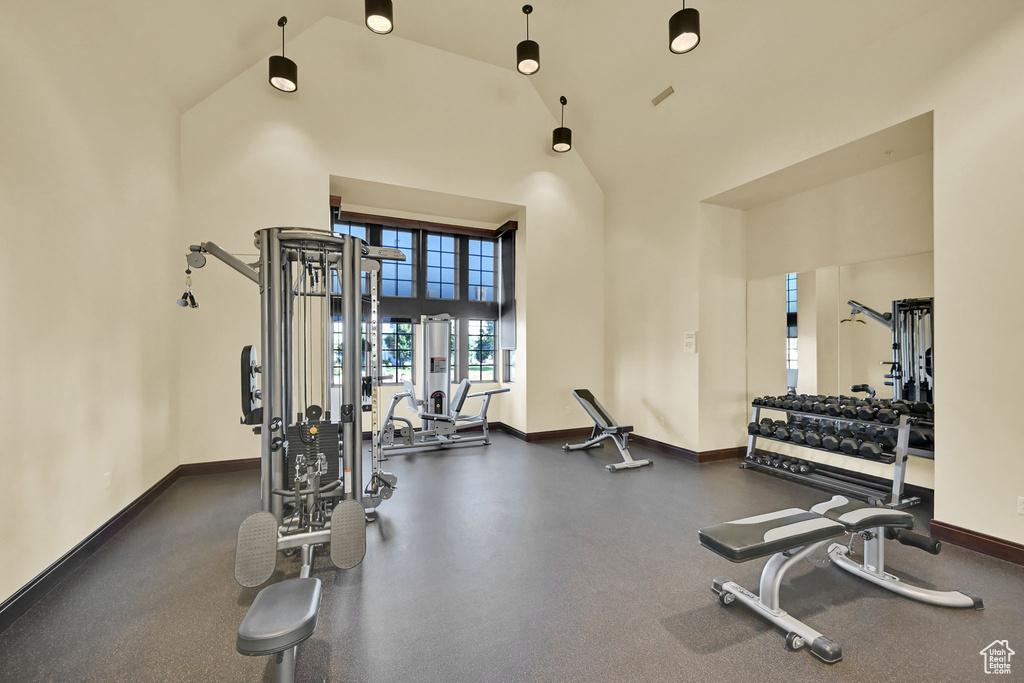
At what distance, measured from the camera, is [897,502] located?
3500mm

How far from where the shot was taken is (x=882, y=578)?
7.69 ft

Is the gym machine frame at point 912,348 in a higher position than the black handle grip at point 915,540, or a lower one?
higher

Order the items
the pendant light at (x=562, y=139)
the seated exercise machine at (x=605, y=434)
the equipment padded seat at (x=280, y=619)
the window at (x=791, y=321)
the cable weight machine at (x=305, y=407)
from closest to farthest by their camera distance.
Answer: the equipment padded seat at (x=280, y=619) < the cable weight machine at (x=305, y=407) < the seated exercise machine at (x=605, y=434) < the window at (x=791, y=321) < the pendant light at (x=562, y=139)

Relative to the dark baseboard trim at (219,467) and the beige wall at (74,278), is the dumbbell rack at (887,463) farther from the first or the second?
the beige wall at (74,278)

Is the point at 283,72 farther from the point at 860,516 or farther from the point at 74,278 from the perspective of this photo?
the point at 860,516

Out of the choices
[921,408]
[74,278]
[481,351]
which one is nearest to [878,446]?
[921,408]

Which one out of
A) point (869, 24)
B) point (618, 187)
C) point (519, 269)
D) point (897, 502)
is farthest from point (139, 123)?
point (897, 502)

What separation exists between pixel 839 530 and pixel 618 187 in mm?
4991

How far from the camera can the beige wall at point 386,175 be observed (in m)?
4.47

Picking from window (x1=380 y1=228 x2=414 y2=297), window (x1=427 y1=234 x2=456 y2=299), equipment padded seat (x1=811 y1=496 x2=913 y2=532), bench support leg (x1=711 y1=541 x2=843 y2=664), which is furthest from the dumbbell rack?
window (x1=380 y1=228 x2=414 y2=297)

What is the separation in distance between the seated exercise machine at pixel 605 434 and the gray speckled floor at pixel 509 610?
1.21 metres

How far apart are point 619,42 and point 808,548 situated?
4.62 metres

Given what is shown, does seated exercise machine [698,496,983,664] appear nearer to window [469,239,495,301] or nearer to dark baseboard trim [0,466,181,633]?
dark baseboard trim [0,466,181,633]

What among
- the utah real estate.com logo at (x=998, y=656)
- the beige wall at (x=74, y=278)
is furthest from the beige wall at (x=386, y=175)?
the utah real estate.com logo at (x=998, y=656)
